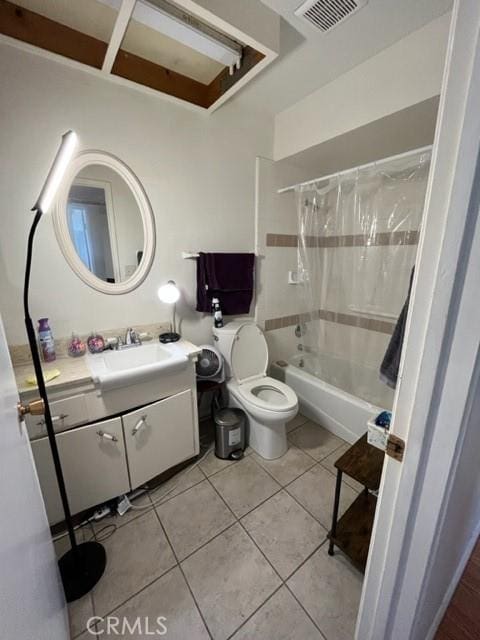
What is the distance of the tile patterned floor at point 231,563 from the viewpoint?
995mm

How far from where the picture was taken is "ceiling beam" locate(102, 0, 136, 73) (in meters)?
0.96

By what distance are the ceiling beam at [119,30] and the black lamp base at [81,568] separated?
84.6 inches

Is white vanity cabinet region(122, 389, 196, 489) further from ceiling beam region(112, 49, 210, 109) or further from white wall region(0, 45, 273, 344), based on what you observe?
ceiling beam region(112, 49, 210, 109)

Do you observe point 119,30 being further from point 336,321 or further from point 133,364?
point 336,321

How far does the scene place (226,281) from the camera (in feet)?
6.34

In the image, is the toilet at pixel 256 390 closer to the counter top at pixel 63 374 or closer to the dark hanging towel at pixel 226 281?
the dark hanging towel at pixel 226 281

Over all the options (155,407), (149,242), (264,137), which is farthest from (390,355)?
(264,137)

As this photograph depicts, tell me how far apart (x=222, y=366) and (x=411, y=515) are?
1352 mm

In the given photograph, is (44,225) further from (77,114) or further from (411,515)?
(411,515)

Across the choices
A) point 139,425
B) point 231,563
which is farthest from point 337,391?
point 139,425

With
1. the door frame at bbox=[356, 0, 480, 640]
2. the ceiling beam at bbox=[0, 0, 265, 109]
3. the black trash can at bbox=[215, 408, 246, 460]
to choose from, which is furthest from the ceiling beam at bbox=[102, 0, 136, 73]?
the black trash can at bbox=[215, 408, 246, 460]

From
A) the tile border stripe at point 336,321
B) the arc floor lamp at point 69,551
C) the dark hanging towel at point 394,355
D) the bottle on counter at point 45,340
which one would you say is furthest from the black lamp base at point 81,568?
the tile border stripe at point 336,321

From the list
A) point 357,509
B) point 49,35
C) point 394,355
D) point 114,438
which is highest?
point 49,35

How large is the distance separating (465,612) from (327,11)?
2530 mm
